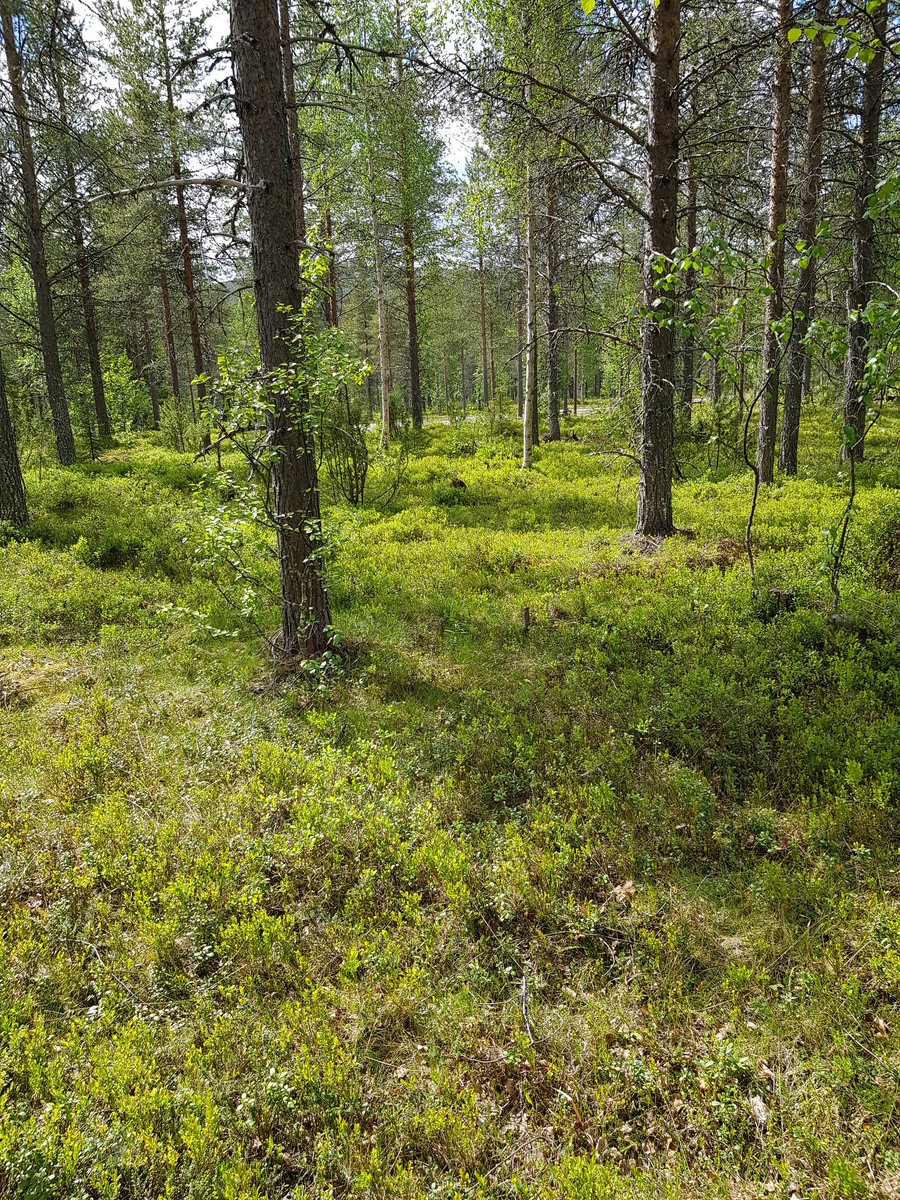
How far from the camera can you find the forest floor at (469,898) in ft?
8.05

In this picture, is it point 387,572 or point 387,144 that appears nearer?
point 387,572

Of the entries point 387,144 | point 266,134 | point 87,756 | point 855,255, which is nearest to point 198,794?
point 87,756

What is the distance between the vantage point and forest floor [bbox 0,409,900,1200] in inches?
96.7

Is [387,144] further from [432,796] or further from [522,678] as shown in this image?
[432,796]

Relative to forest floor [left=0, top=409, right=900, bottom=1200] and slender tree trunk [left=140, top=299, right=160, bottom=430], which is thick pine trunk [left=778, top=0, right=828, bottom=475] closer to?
forest floor [left=0, top=409, right=900, bottom=1200]

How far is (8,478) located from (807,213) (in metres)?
15.5

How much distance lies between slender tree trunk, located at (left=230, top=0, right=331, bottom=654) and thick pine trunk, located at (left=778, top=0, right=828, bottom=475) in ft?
27.0

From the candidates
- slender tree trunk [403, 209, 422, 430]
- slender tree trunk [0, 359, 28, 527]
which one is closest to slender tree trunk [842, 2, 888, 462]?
slender tree trunk [403, 209, 422, 430]

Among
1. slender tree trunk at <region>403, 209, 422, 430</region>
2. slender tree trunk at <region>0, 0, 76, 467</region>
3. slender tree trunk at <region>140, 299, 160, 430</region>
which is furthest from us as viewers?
slender tree trunk at <region>140, 299, 160, 430</region>

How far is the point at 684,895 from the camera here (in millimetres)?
3500

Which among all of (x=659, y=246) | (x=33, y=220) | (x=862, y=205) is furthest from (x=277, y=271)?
(x=862, y=205)

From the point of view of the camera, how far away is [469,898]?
11.7ft

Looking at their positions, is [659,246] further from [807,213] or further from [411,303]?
[411,303]

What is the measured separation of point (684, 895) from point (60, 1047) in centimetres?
334
